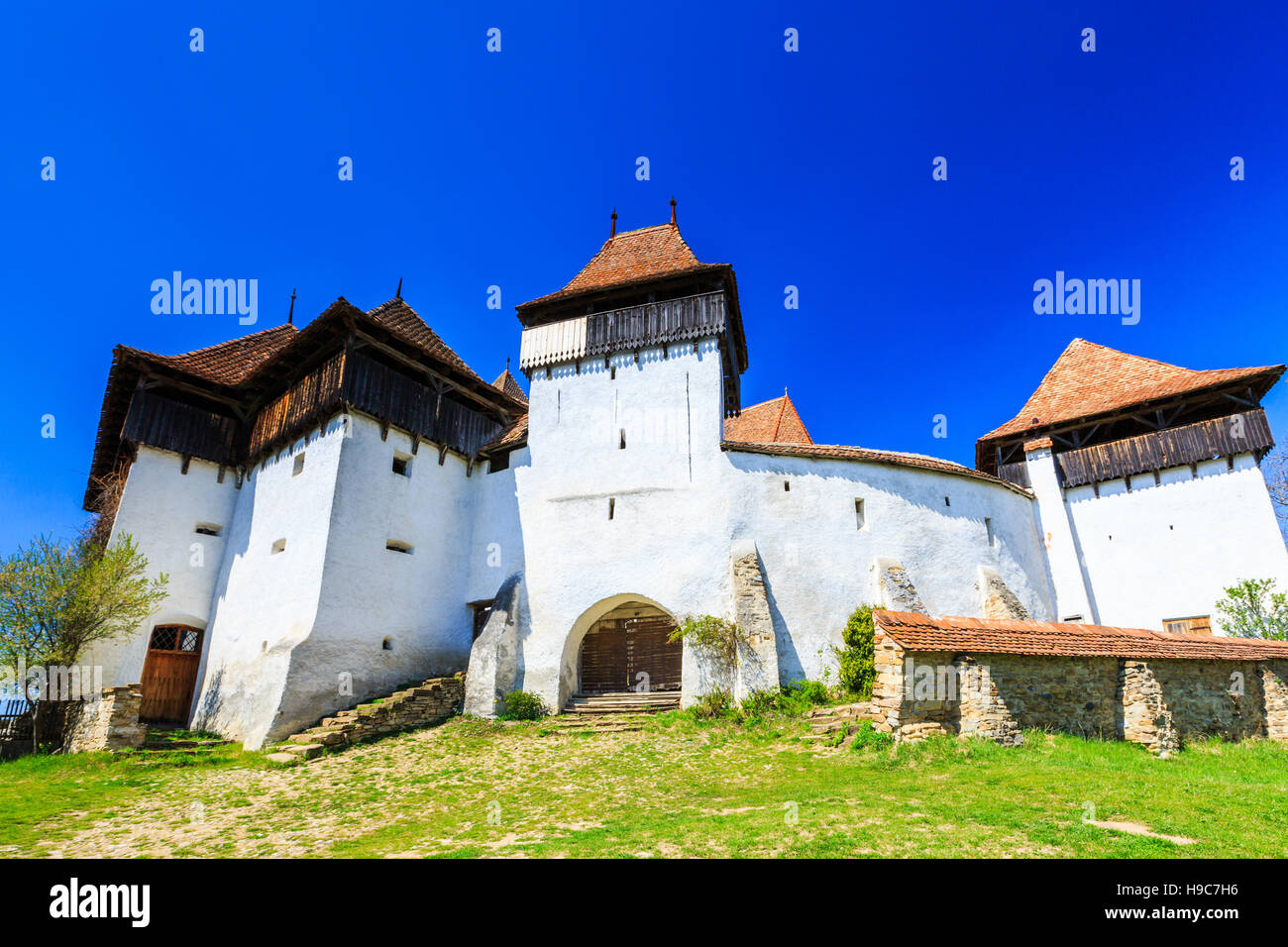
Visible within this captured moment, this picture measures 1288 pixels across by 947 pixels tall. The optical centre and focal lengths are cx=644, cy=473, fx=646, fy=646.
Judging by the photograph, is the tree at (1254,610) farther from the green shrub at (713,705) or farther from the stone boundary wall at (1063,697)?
the green shrub at (713,705)

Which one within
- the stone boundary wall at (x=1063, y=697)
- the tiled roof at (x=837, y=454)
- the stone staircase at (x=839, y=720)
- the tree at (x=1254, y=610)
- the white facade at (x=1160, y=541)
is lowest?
the stone staircase at (x=839, y=720)

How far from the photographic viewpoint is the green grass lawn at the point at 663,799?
18.2 ft

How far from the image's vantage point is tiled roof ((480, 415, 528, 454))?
18594 mm

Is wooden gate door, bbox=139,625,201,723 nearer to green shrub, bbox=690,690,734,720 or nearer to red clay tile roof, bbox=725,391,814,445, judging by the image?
green shrub, bbox=690,690,734,720

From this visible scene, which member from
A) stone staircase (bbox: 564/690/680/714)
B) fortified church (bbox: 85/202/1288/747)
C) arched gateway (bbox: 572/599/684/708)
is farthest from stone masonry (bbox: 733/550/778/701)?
arched gateway (bbox: 572/599/684/708)

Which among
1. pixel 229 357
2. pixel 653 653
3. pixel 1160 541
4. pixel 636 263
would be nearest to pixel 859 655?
pixel 653 653

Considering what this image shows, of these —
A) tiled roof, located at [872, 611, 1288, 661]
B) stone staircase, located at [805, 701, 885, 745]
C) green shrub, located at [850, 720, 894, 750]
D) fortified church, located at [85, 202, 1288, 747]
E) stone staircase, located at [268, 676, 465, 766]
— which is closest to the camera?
green shrub, located at [850, 720, 894, 750]

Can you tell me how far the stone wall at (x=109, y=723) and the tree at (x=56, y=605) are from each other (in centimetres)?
121

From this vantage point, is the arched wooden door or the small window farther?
the small window

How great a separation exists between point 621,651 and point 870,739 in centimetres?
796

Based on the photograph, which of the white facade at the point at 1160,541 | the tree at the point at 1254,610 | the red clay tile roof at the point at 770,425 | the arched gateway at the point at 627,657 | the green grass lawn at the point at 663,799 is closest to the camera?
the green grass lawn at the point at 663,799

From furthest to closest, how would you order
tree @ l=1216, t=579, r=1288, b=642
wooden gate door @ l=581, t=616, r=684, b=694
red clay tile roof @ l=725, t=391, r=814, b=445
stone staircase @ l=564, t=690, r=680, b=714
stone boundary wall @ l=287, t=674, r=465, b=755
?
red clay tile roof @ l=725, t=391, r=814, b=445 → wooden gate door @ l=581, t=616, r=684, b=694 → tree @ l=1216, t=579, r=1288, b=642 → stone staircase @ l=564, t=690, r=680, b=714 → stone boundary wall @ l=287, t=674, r=465, b=755

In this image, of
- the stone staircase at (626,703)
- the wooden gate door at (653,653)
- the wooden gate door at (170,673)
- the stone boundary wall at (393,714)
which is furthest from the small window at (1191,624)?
the wooden gate door at (170,673)

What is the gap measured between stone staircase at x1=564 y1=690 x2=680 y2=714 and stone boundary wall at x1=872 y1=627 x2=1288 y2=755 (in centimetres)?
618
